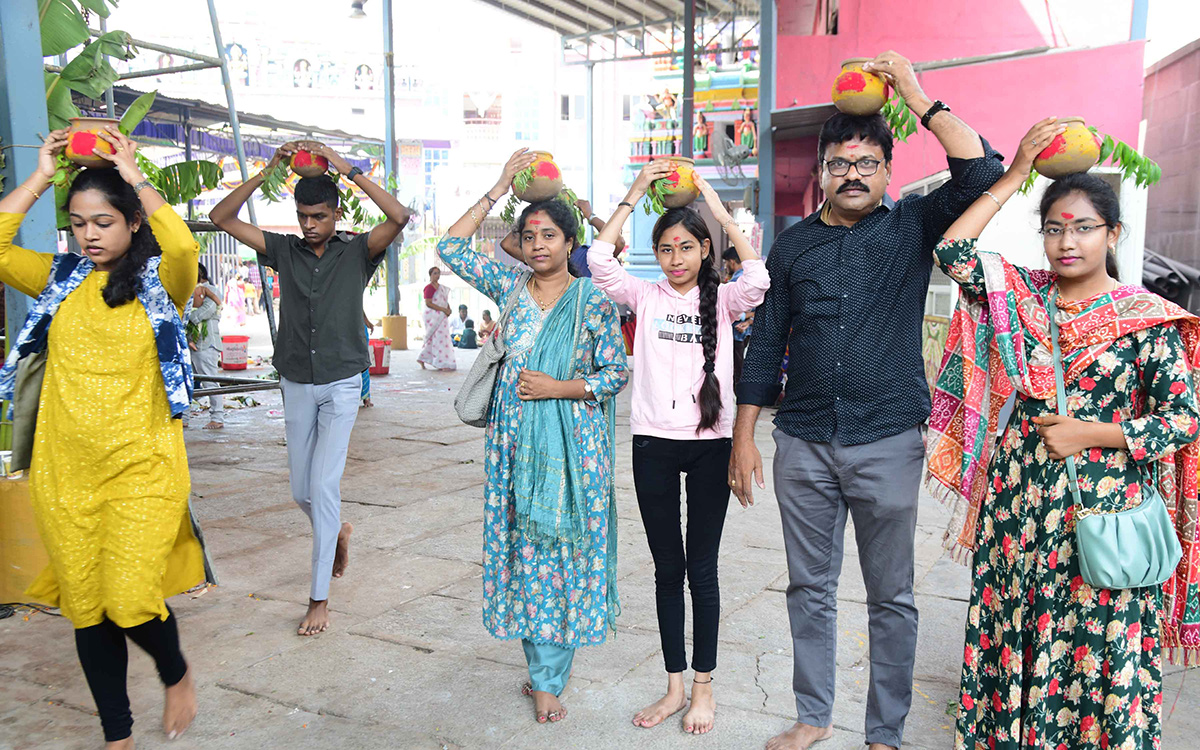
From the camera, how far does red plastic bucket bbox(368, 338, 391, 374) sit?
12.7m

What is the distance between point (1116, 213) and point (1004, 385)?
1.72ft

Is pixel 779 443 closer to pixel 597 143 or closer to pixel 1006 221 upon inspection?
pixel 1006 221

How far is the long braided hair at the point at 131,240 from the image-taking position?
8.86 ft

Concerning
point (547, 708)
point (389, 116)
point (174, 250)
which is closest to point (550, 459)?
point (547, 708)

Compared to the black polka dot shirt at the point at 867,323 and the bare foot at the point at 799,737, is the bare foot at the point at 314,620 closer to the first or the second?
the bare foot at the point at 799,737

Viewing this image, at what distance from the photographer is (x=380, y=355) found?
507 inches

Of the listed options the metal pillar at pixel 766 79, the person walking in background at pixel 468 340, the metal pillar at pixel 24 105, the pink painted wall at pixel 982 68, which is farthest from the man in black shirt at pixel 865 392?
the person walking in background at pixel 468 340

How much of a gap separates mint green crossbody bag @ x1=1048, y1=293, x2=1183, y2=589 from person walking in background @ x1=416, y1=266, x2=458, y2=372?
1192 centimetres

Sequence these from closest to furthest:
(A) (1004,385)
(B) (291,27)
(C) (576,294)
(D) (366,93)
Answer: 1. (A) (1004,385)
2. (C) (576,294)
3. (D) (366,93)
4. (B) (291,27)

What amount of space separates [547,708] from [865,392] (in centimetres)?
146

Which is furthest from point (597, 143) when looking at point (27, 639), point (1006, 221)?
point (27, 639)

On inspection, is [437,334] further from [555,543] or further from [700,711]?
[700,711]

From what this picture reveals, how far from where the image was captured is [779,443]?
282 centimetres

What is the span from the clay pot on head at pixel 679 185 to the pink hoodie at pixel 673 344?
253mm
